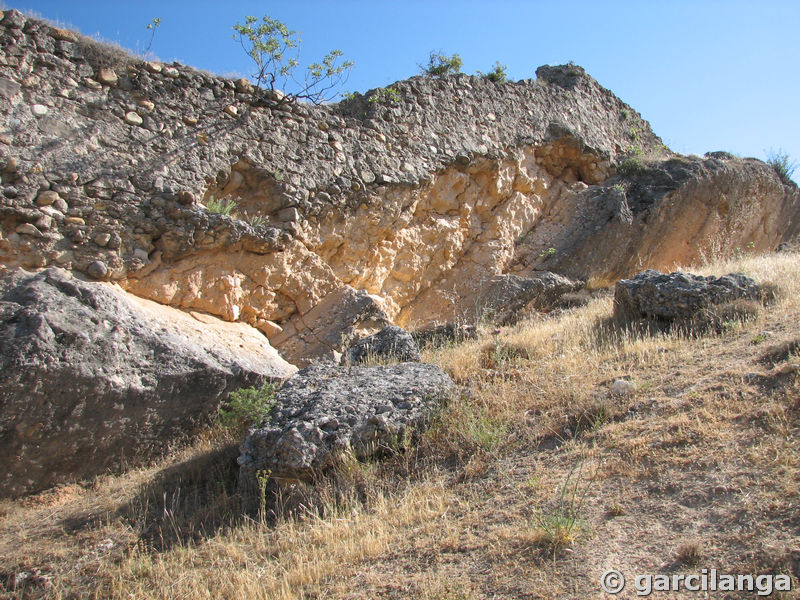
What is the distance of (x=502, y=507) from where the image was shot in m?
3.79

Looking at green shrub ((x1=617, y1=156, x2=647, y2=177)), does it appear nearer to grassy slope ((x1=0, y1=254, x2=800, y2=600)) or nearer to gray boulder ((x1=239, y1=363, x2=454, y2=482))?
grassy slope ((x1=0, y1=254, x2=800, y2=600))

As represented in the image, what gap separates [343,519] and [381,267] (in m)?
4.74

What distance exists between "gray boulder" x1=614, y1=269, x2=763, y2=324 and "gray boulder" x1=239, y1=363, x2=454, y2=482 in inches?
120

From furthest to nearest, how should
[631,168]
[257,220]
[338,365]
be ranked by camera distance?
[631,168], [257,220], [338,365]

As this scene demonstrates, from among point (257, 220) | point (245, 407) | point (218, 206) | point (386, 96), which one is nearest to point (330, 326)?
point (257, 220)

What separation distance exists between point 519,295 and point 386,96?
3.63m

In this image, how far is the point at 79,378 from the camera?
4.65m

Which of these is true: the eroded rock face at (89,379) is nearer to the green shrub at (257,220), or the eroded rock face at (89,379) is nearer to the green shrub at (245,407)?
the green shrub at (245,407)

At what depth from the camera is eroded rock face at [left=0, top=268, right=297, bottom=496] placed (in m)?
4.50

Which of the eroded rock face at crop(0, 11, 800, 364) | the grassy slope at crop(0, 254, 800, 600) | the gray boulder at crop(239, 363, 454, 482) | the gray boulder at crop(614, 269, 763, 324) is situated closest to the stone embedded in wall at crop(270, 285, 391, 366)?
the eroded rock face at crop(0, 11, 800, 364)

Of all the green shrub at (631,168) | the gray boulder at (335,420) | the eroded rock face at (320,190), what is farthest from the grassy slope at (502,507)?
the green shrub at (631,168)

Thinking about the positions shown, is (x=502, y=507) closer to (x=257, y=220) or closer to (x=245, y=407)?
(x=245, y=407)

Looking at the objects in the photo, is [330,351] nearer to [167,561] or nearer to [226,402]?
[226,402]

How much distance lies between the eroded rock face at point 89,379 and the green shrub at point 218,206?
1464 millimetres
